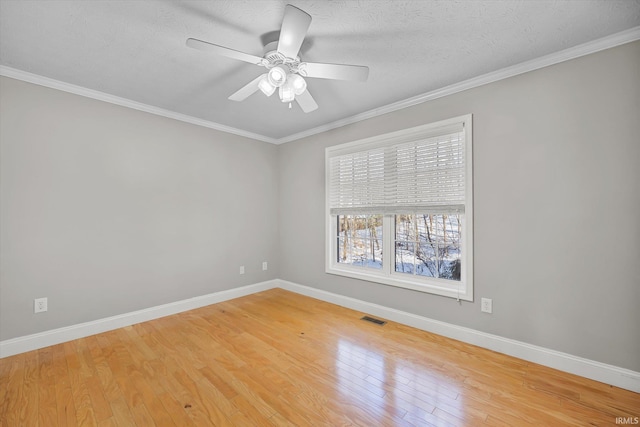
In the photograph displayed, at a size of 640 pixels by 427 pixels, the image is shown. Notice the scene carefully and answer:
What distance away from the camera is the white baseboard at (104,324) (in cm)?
242

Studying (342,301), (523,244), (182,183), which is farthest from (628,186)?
(182,183)

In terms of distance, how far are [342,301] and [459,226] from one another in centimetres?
180

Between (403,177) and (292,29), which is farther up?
(292,29)

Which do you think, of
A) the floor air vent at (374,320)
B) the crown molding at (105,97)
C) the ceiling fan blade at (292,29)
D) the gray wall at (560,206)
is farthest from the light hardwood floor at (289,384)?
the crown molding at (105,97)

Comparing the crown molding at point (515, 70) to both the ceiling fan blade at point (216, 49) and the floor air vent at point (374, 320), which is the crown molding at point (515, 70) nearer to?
the ceiling fan blade at point (216, 49)

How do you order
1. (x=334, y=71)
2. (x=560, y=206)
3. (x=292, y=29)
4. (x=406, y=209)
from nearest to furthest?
(x=292, y=29) → (x=334, y=71) → (x=560, y=206) → (x=406, y=209)

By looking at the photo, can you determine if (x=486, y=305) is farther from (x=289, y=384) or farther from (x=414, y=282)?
(x=289, y=384)

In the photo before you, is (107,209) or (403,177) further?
(403,177)

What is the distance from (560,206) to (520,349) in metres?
1.27

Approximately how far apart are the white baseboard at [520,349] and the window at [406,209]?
0.34m

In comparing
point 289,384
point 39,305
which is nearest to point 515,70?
point 289,384

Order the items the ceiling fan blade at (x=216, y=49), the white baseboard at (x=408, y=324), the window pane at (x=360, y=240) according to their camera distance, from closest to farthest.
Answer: the ceiling fan blade at (x=216, y=49), the white baseboard at (x=408, y=324), the window pane at (x=360, y=240)

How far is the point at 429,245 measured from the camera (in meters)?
3.02

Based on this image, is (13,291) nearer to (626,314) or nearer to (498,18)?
(498,18)
